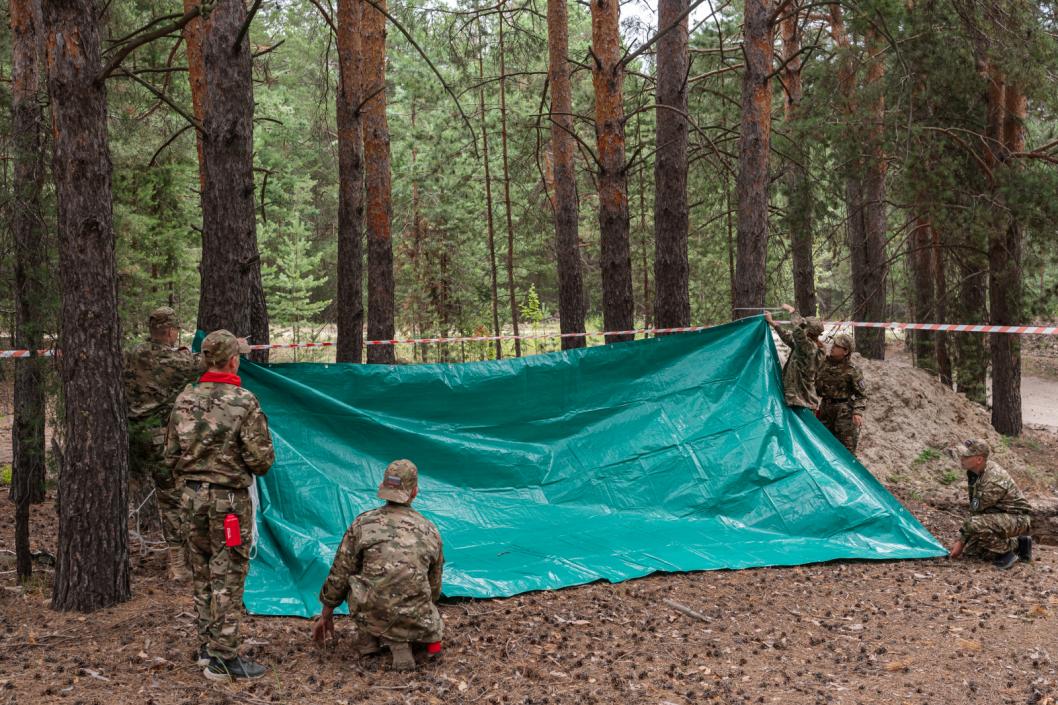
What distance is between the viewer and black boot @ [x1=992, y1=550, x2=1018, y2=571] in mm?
6508

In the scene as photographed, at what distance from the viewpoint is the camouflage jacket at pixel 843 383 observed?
7.83m

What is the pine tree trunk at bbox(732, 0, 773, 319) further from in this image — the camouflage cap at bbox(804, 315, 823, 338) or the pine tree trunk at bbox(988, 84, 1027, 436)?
the pine tree trunk at bbox(988, 84, 1027, 436)

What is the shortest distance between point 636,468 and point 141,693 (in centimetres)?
379

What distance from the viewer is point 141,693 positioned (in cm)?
408

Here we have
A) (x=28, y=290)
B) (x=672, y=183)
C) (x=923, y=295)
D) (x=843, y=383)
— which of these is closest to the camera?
(x=28, y=290)

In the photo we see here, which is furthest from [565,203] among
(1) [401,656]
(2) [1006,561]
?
(1) [401,656]

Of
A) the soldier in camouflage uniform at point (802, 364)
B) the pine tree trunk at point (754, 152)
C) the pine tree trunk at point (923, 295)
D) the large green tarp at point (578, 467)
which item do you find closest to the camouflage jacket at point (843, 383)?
Answer: the soldier in camouflage uniform at point (802, 364)

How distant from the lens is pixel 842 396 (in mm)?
7871

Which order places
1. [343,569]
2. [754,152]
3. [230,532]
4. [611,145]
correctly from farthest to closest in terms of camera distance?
1. [611,145]
2. [754,152]
3. [343,569]
4. [230,532]

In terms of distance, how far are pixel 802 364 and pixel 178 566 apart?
4.74m

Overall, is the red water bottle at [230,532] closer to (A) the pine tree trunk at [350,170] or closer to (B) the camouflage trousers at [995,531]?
(B) the camouflage trousers at [995,531]

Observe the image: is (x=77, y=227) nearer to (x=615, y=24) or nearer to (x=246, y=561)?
(x=246, y=561)

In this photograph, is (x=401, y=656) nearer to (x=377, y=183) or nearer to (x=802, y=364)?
(x=802, y=364)

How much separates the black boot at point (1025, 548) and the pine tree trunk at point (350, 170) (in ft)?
22.7
